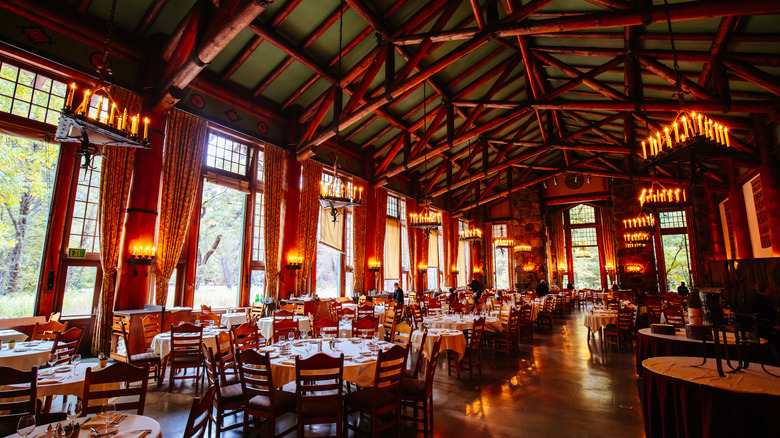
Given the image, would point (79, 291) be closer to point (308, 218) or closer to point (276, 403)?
point (308, 218)

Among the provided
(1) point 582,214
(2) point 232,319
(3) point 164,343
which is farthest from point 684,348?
(1) point 582,214

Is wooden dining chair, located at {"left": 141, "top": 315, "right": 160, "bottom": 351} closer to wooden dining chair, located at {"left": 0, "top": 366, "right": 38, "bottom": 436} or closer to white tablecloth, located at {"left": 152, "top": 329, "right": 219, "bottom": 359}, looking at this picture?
white tablecloth, located at {"left": 152, "top": 329, "right": 219, "bottom": 359}

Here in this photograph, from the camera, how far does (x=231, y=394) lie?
3.44m

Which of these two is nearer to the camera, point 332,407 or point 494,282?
point 332,407

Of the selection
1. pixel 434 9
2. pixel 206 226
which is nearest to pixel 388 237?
pixel 206 226

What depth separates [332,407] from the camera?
3135 mm

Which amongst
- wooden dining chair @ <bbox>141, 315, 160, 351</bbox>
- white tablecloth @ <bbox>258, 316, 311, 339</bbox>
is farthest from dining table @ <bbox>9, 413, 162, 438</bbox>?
white tablecloth @ <bbox>258, 316, 311, 339</bbox>

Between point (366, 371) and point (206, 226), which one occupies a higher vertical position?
point (206, 226)

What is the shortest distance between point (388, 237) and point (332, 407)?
11.2m

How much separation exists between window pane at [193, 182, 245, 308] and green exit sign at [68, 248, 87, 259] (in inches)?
86.4

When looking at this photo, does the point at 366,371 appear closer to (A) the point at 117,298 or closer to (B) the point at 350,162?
(A) the point at 117,298

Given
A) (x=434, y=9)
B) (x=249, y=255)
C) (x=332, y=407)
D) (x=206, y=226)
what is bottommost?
(x=332, y=407)

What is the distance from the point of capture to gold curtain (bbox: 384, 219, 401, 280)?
46.0 feet

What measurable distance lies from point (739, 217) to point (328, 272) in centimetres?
1244
